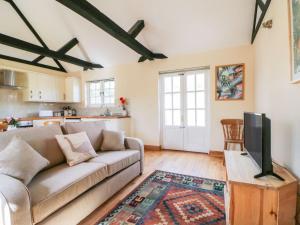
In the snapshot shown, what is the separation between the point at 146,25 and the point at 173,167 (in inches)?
112

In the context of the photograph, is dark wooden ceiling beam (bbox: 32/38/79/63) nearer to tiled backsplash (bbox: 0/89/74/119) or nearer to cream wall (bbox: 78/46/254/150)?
cream wall (bbox: 78/46/254/150)

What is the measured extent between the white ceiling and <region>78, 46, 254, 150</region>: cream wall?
0.20m

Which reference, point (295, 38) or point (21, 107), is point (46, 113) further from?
point (295, 38)

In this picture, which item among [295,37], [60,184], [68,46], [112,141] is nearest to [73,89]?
[68,46]

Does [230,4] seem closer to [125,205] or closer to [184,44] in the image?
[184,44]

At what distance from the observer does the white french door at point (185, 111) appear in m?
Result: 3.91

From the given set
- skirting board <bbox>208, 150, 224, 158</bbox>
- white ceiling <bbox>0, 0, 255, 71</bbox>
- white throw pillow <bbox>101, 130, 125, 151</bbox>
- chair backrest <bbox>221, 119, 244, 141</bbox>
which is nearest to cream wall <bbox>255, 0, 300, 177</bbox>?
white ceiling <bbox>0, 0, 255, 71</bbox>

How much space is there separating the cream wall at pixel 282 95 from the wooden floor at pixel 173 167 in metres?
1.16

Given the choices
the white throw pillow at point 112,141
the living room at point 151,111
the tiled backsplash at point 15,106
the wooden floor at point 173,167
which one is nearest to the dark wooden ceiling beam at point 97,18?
the living room at point 151,111

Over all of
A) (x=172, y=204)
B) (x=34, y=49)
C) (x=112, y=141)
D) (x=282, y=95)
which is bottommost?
(x=172, y=204)

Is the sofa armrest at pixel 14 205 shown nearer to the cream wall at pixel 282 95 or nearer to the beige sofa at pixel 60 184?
the beige sofa at pixel 60 184

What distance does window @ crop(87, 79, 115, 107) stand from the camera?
16.5 feet

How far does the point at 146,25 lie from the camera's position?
3.35 metres

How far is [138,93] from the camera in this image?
451 cm
